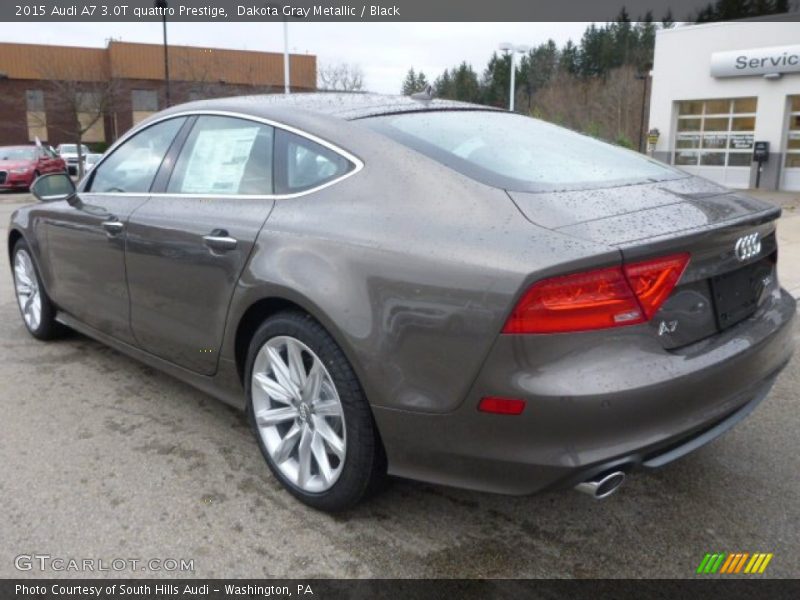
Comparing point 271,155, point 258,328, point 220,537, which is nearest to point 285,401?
point 258,328

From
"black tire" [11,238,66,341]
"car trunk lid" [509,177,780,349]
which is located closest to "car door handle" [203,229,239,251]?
"car trunk lid" [509,177,780,349]

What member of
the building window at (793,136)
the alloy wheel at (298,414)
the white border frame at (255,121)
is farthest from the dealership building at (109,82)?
the alloy wheel at (298,414)

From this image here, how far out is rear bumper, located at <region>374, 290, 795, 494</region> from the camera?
2.04 m

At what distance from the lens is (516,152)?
2793 mm

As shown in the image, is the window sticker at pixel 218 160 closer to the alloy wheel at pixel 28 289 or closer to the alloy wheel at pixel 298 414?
the alloy wheel at pixel 298 414

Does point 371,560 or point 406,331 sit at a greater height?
point 406,331

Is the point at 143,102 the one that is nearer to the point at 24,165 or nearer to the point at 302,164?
the point at 24,165

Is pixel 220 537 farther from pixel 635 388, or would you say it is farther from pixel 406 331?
pixel 635 388

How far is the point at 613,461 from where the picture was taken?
2094mm

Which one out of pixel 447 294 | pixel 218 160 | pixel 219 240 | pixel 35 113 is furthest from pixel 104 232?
pixel 35 113

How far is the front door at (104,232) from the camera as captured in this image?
3621 millimetres

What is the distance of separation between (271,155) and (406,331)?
1.16 m

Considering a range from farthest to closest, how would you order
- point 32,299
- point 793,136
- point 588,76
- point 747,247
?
1. point 588,76
2. point 793,136
3. point 32,299
4. point 747,247

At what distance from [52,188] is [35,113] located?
4830 cm
